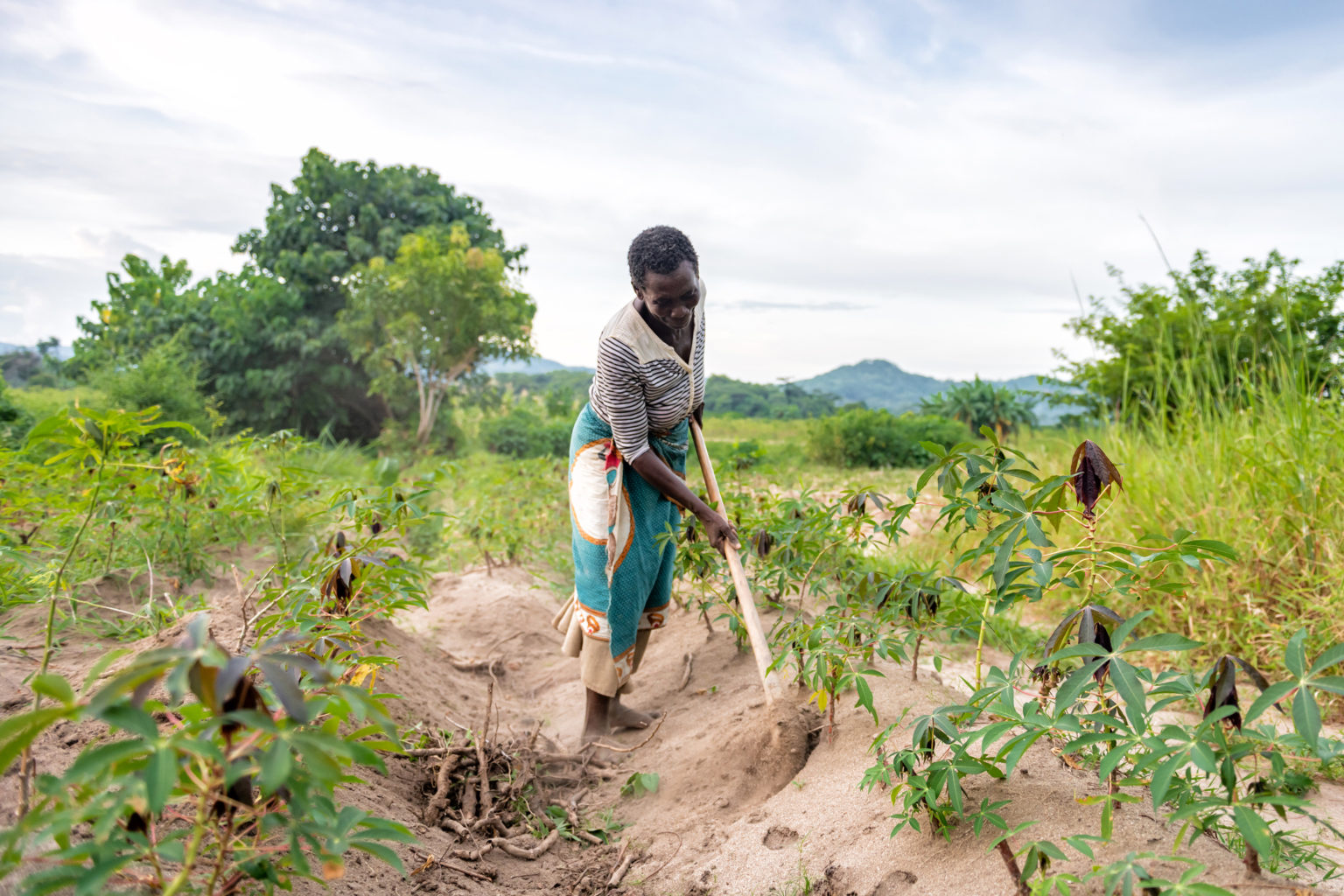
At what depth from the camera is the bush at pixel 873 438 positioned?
1031 cm

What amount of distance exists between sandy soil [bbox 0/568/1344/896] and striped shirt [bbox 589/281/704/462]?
1.03 metres

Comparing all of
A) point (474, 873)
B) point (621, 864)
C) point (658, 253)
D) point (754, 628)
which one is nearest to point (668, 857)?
point (621, 864)

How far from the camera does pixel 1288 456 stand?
3.60m

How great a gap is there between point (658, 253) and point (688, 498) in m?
0.83

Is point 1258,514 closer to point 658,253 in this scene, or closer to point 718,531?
point 718,531

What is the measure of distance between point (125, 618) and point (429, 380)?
1363 centimetres

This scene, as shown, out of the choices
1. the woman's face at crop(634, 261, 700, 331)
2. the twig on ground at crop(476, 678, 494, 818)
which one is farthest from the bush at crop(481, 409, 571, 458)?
the twig on ground at crop(476, 678, 494, 818)

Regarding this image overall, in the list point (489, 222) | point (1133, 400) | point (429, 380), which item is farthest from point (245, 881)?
point (489, 222)

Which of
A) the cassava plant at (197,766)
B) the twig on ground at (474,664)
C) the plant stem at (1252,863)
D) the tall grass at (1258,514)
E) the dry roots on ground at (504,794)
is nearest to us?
the cassava plant at (197,766)

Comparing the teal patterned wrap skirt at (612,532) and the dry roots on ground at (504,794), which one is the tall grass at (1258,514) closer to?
the teal patterned wrap skirt at (612,532)

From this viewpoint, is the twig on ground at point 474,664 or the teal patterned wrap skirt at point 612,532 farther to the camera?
the twig on ground at point 474,664

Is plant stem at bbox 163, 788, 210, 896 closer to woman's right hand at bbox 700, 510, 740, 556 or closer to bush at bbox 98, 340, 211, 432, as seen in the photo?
woman's right hand at bbox 700, 510, 740, 556

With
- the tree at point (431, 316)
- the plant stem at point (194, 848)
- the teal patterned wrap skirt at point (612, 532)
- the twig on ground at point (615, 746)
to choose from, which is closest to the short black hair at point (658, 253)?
the teal patterned wrap skirt at point (612, 532)

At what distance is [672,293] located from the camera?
2.48 metres
